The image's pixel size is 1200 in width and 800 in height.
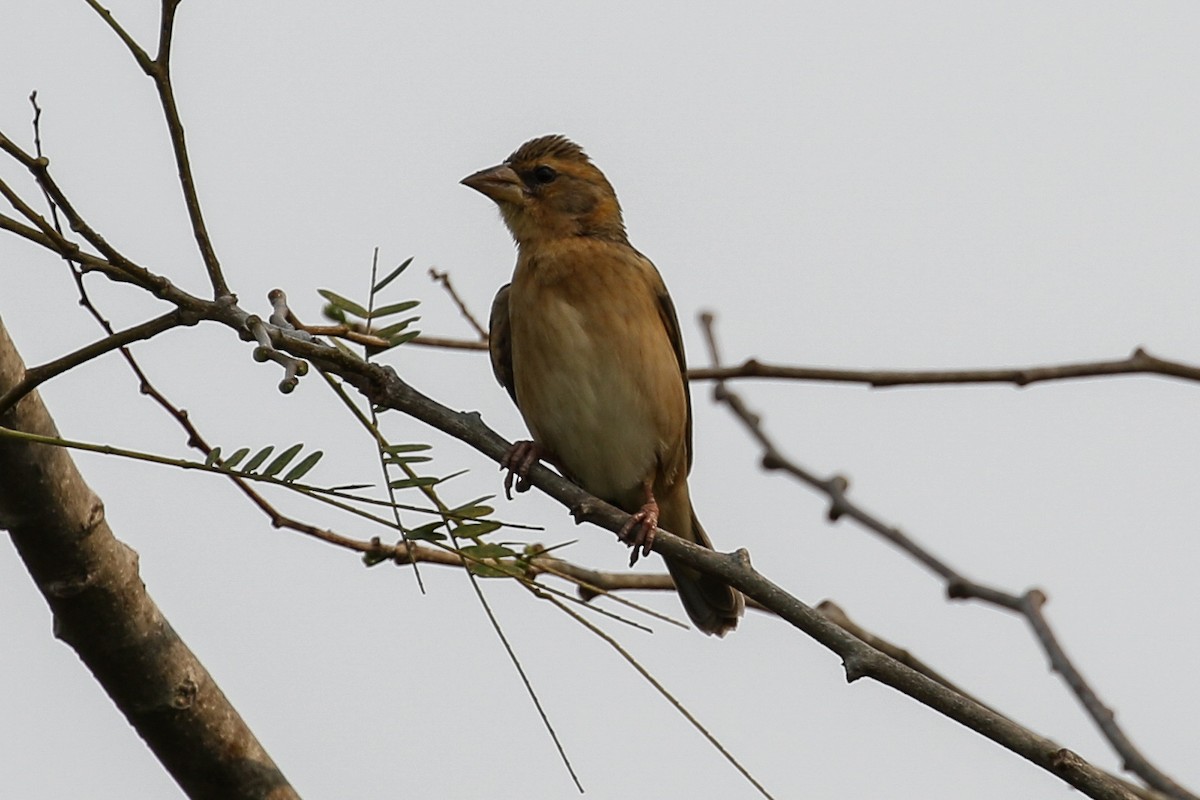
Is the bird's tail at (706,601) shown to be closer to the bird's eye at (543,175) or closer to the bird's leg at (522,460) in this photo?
the bird's leg at (522,460)

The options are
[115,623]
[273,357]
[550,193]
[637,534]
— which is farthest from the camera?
[550,193]

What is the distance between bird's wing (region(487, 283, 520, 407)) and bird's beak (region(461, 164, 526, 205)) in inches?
14.9

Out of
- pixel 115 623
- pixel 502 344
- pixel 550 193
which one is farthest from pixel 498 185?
pixel 115 623

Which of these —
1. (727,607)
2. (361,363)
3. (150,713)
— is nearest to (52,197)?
(361,363)

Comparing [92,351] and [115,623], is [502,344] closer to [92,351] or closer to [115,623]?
[115,623]

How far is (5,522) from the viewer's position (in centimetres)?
345

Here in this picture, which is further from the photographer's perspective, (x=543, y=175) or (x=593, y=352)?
(x=543, y=175)

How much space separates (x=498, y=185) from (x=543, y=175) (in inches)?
8.5

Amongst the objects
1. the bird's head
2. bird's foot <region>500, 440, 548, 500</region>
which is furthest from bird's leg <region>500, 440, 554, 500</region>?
the bird's head

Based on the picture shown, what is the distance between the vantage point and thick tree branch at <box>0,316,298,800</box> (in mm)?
3383

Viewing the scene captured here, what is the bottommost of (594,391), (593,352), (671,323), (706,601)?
(706,601)

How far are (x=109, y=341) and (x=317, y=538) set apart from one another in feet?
5.48

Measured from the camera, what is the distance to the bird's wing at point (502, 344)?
6012 mm

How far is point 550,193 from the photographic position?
6.30 m
